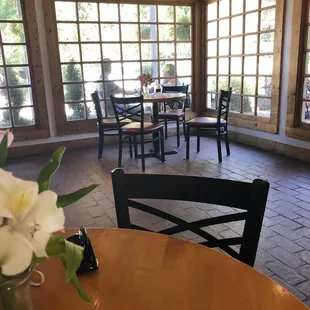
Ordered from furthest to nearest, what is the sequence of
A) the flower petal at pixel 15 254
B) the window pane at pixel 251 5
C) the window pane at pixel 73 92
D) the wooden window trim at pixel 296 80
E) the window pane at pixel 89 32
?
the window pane at pixel 73 92 < the window pane at pixel 89 32 < the window pane at pixel 251 5 < the wooden window trim at pixel 296 80 < the flower petal at pixel 15 254

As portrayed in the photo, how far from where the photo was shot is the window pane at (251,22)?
4578 millimetres

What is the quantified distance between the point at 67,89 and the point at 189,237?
3384 mm

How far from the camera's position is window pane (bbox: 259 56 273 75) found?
4441mm

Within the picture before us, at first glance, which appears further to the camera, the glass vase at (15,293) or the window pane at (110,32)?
the window pane at (110,32)

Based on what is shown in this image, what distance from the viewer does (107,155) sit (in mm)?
4723

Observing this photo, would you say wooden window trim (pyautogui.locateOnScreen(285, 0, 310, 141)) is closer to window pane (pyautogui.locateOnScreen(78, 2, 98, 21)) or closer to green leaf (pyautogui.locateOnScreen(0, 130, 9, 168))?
window pane (pyautogui.locateOnScreen(78, 2, 98, 21))

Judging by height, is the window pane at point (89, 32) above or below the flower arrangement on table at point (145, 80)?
above

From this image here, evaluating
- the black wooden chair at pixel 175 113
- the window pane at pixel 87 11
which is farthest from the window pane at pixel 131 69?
the window pane at pixel 87 11

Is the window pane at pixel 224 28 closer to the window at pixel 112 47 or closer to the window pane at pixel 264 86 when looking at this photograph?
the window at pixel 112 47

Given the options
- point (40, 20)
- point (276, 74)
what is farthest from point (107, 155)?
point (276, 74)

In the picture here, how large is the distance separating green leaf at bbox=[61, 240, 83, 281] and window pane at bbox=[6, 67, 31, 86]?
15.1 ft

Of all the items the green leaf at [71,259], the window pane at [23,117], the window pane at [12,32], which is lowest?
the window pane at [23,117]

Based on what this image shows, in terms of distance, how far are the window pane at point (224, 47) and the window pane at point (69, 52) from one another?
2.22 metres

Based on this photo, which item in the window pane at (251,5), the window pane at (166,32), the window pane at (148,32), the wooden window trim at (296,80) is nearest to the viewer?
the wooden window trim at (296,80)
